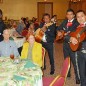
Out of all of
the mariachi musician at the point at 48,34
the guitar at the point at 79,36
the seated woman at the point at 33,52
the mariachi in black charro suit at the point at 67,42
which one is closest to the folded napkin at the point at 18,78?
the guitar at the point at 79,36

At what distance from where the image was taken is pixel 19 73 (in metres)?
2.86

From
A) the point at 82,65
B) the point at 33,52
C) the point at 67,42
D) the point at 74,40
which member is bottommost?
the point at 82,65

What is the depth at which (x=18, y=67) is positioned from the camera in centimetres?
314

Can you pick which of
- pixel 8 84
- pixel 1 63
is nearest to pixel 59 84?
pixel 8 84

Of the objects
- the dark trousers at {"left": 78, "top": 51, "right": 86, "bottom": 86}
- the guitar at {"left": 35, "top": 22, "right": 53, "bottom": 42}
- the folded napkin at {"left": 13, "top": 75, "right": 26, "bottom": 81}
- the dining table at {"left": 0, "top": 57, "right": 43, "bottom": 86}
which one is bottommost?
the dark trousers at {"left": 78, "top": 51, "right": 86, "bottom": 86}

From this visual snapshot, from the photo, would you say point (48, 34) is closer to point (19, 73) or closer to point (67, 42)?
point (67, 42)

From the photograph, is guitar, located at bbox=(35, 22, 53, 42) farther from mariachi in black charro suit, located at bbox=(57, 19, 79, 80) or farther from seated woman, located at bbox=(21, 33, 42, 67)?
seated woman, located at bbox=(21, 33, 42, 67)

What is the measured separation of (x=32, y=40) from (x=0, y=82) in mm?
1893

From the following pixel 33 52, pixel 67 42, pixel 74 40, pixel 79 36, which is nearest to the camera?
pixel 79 36

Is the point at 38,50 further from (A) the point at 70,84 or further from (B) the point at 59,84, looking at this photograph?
(B) the point at 59,84

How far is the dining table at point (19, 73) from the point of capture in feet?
8.41

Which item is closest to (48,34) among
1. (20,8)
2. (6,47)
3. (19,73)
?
(6,47)

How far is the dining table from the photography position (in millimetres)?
2562

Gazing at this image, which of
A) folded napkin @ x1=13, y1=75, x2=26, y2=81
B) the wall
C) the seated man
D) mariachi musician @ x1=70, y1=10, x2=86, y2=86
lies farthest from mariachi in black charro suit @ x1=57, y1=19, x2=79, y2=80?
the wall
